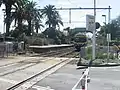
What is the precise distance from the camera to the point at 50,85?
52.7ft

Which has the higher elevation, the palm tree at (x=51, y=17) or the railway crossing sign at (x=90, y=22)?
the palm tree at (x=51, y=17)

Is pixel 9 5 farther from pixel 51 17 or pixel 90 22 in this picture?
pixel 51 17

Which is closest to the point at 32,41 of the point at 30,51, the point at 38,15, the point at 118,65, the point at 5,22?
the point at 5,22

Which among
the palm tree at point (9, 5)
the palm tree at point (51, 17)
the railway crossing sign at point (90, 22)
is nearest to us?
the railway crossing sign at point (90, 22)

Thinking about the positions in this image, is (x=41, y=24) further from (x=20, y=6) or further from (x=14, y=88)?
(x=14, y=88)

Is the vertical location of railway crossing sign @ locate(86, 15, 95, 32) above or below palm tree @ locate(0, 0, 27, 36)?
below

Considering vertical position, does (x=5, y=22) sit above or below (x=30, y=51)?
→ above

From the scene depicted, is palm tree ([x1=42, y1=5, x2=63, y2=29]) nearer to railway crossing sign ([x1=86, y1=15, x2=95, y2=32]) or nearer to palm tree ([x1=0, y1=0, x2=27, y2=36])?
palm tree ([x1=0, y1=0, x2=27, y2=36])

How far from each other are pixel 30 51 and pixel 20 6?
1412 cm

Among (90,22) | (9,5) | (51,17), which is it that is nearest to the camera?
(90,22)

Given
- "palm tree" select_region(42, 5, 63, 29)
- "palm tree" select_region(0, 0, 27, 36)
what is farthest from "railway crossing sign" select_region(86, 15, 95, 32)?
"palm tree" select_region(42, 5, 63, 29)

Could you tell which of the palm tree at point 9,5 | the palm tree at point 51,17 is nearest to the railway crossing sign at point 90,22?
the palm tree at point 9,5

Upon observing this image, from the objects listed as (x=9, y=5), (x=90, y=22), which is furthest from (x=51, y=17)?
(x=90, y=22)

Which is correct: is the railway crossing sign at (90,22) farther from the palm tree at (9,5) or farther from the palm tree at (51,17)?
the palm tree at (51,17)
